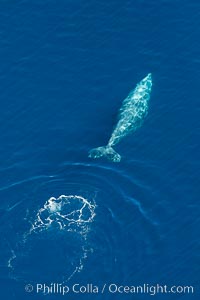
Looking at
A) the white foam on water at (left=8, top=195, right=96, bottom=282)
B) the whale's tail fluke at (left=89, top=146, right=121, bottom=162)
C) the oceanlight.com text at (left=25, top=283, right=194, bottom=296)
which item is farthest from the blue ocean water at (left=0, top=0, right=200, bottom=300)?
the whale's tail fluke at (left=89, top=146, right=121, bottom=162)

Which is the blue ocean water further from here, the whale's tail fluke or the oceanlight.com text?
the whale's tail fluke

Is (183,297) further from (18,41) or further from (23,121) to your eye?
(18,41)

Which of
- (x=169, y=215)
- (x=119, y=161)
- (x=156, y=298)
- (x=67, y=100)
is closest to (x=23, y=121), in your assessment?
(x=67, y=100)

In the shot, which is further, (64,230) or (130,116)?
(130,116)

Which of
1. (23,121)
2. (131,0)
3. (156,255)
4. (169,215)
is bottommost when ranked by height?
(156,255)

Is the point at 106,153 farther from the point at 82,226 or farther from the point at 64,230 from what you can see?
the point at 64,230

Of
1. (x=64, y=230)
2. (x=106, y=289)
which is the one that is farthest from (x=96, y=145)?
(x=106, y=289)
